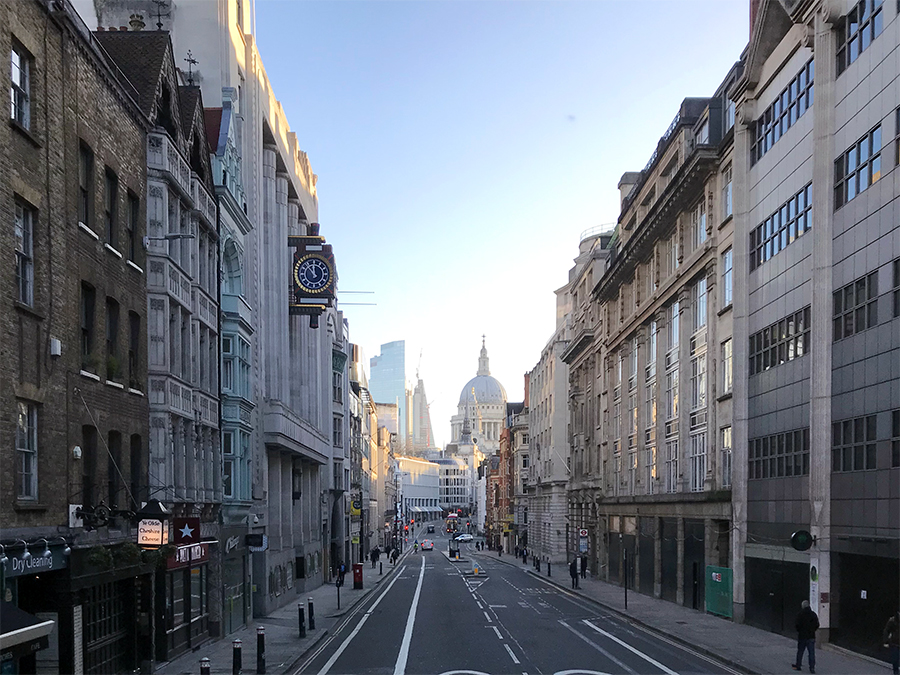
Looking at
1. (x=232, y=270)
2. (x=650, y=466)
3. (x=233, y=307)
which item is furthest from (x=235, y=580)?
(x=650, y=466)

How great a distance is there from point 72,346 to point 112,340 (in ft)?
11.2

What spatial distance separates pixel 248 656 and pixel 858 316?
62.8ft

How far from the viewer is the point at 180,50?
40062 mm

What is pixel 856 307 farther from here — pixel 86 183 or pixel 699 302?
pixel 86 183

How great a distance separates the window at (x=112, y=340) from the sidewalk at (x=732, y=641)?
654 inches

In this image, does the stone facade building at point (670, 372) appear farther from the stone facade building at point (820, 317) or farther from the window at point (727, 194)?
the stone facade building at point (820, 317)

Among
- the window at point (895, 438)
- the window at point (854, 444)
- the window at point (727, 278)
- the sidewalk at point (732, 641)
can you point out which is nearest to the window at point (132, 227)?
the sidewalk at point (732, 641)

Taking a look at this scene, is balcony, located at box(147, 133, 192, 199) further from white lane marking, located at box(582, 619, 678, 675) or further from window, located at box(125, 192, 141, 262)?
white lane marking, located at box(582, 619, 678, 675)

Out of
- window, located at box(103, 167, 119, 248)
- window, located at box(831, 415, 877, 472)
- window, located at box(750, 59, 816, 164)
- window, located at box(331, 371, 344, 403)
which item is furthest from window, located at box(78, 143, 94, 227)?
window, located at box(331, 371, 344, 403)

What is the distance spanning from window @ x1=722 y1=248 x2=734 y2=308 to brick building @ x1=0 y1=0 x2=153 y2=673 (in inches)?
915

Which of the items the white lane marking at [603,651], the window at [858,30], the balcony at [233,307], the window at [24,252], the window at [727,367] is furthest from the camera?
the window at [727,367]

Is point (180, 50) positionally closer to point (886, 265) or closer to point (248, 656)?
point (248, 656)

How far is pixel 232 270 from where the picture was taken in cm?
3884

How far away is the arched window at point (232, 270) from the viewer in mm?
38281
